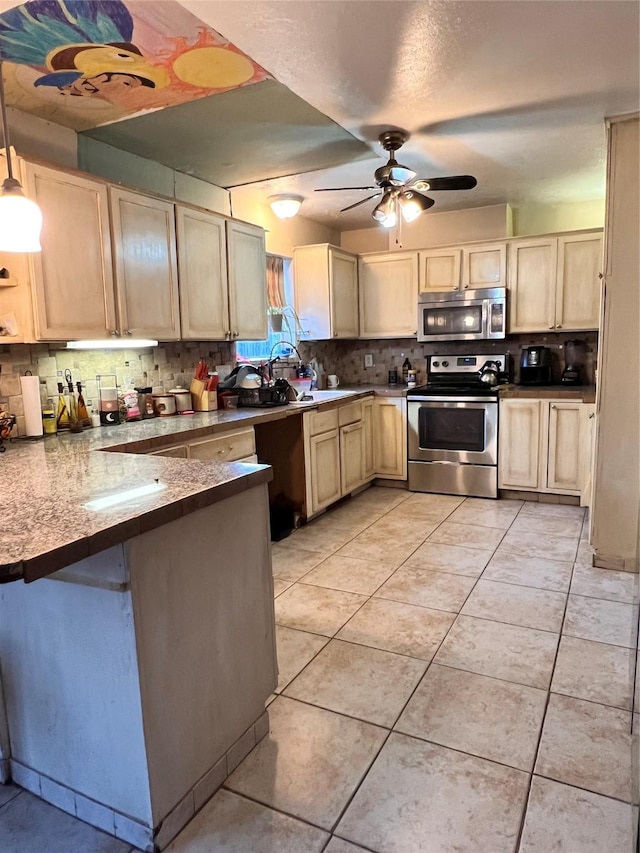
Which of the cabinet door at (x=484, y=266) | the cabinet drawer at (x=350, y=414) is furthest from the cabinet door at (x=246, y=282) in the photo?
the cabinet door at (x=484, y=266)

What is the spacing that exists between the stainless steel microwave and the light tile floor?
208cm

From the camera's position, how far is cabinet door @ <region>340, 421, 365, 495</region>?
4438 millimetres

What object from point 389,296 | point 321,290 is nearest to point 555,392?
point 389,296

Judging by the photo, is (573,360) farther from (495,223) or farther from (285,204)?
(285,204)

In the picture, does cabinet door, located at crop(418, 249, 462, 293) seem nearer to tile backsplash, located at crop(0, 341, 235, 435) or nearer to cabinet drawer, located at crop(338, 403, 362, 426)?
cabinet drawer, located at crop(338, 403, 362, 426)

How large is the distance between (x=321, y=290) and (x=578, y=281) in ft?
6.87

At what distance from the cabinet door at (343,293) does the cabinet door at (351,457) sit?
36.6 inches

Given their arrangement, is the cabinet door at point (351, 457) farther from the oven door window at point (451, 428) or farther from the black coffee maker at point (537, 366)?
the black coffee maker at point (537, 366)

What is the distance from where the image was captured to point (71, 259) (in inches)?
104

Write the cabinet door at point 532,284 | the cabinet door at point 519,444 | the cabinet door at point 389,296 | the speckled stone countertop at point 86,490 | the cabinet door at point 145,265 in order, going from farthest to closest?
the cabinet door at point 389,296, the cabinet door at point 532,284, the cabinet door at point 519,444, the cabinet door at point 145,265, the speckled stone countertop at point 86,490

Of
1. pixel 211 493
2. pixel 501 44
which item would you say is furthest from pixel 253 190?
pixel 211 493

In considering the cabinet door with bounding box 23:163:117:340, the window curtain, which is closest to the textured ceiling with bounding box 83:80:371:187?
the cabinet door with bounding box 23:163:117:340

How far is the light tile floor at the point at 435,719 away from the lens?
4.97 feet

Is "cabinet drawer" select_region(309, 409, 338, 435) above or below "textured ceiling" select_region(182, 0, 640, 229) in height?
below
